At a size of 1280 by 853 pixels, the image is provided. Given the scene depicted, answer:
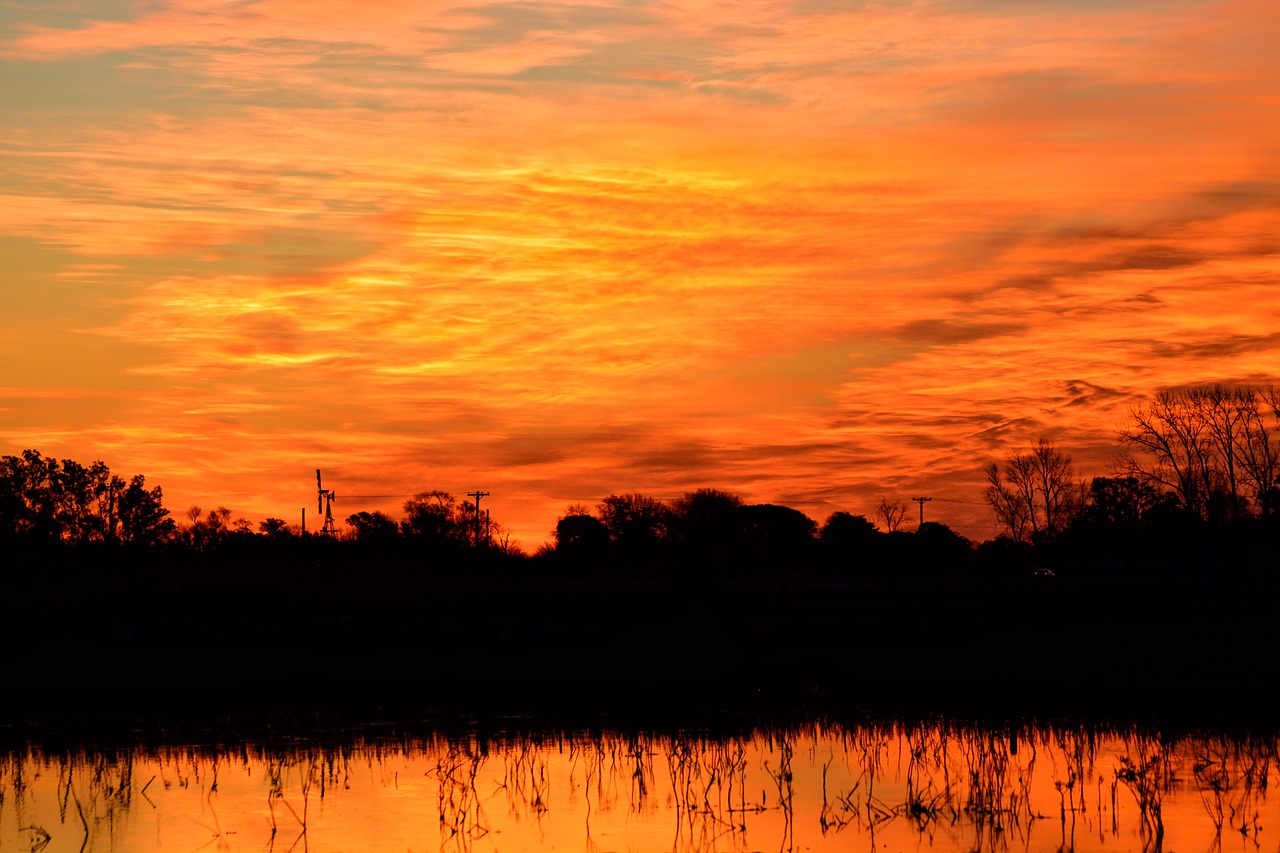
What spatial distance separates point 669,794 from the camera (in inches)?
891

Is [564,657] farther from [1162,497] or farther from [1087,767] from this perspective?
[1162,497]

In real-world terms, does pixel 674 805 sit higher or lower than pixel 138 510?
lower

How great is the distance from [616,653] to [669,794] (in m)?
27.5

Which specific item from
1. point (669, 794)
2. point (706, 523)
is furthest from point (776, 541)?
point (669, 794)

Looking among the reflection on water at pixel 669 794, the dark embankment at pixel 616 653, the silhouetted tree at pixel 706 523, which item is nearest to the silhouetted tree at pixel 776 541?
the silhouetted tree at pixel 706 523

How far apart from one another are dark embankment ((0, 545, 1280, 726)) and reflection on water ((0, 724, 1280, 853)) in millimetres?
5366

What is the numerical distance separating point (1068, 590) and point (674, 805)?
66384mm

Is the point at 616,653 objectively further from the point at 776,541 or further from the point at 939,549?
the point at 776,541

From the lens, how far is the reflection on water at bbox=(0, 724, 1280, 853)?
1936 centimetres

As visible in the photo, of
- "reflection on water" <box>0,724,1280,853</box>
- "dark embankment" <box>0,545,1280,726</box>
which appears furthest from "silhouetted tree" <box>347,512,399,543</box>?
"reflection on water" <box>0,724,1280,853</box>

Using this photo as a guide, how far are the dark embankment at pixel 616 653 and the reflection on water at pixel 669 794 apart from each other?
5366 mm

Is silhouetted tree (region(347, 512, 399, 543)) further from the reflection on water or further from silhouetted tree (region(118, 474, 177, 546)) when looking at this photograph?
the reflection on water

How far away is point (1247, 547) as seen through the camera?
99.9m

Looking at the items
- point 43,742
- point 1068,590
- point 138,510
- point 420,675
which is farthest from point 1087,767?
point 138,510
